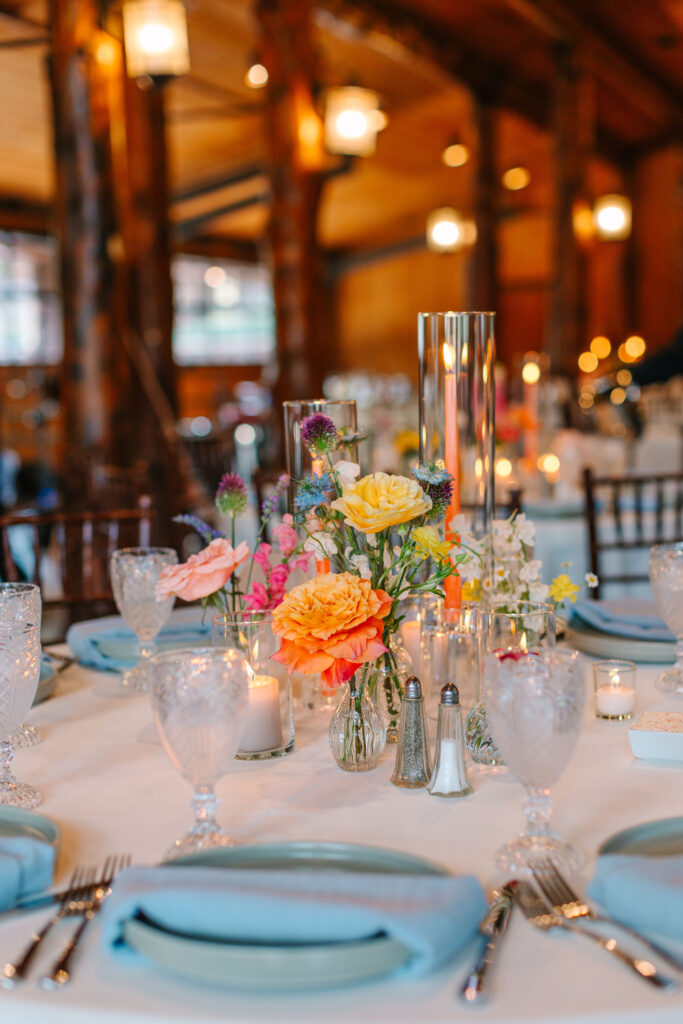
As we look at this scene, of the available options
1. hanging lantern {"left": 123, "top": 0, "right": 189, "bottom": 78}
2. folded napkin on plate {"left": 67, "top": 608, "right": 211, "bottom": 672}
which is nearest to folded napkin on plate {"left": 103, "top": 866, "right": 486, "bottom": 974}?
folded napkin on plate {"left": 67, "top": 608, "right": 211, "bottom": 672}

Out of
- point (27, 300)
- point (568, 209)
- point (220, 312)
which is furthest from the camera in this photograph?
point (220, 312)

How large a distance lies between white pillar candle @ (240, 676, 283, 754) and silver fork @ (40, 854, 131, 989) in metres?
0.28

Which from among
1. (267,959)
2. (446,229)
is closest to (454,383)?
(267,959)

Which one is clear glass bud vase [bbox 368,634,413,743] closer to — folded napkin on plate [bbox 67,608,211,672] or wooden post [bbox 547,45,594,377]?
folded napkin on plate [bbox 67,608,211,672]

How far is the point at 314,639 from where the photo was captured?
1.04 metres

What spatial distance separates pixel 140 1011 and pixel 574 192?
8.00 metres

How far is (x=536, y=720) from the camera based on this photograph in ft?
2.77

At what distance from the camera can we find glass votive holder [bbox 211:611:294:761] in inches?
46.0

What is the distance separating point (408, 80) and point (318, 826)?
33.1 ft

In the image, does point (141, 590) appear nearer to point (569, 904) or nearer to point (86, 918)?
point (86, 918)

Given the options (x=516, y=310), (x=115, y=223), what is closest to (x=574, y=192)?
(x=115, y=223)

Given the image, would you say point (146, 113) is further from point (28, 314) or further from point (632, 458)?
point (28, 314)

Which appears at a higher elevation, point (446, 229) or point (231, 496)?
point (446, 229)

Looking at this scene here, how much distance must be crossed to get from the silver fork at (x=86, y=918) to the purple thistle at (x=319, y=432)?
47cm
